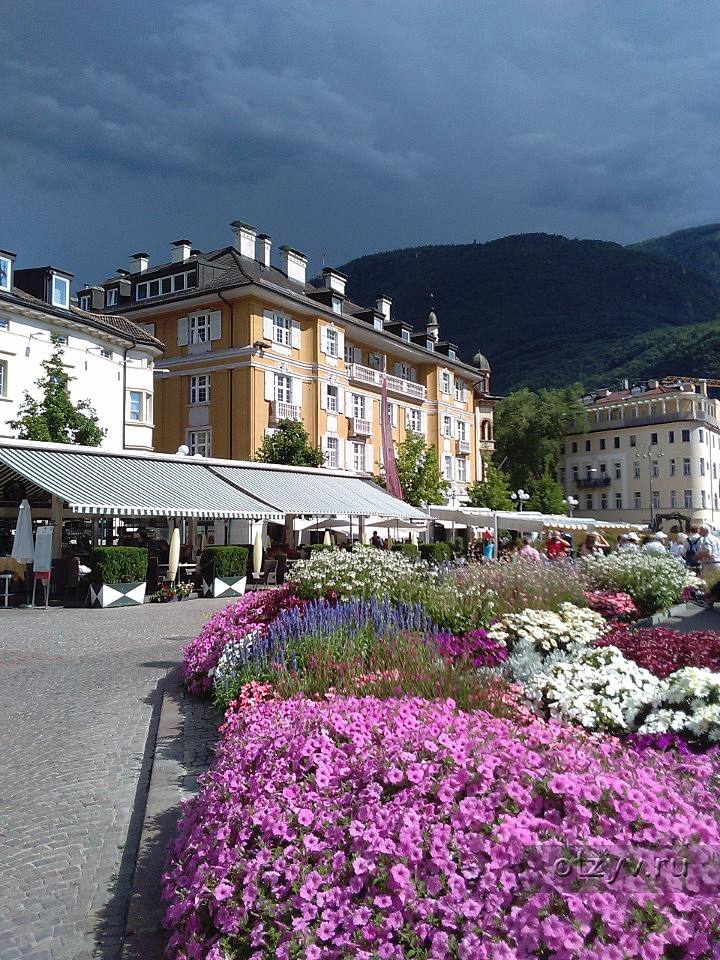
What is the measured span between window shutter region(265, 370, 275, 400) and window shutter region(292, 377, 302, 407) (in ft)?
5.47

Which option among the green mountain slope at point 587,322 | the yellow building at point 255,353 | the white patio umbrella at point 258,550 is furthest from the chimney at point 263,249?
the green mountain slope at point 587,322

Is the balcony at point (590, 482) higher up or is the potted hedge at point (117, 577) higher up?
the balcony at point (590, 482)

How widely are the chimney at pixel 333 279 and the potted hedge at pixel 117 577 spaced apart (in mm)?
33412

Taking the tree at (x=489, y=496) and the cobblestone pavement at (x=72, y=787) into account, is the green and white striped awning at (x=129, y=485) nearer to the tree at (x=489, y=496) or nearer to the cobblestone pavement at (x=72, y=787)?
the cobblestone pavement at (x=72, y=787)

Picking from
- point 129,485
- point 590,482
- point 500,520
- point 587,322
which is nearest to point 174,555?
point 129,485

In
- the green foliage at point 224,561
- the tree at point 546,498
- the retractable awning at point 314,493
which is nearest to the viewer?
the green foliage at point 224,561

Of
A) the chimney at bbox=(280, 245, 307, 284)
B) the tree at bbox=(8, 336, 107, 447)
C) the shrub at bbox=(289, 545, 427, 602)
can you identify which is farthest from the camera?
the chimney at bbox=(280, 245, 307, 284)

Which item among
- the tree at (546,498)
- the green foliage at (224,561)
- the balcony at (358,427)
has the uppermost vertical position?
the balcony at (358,427)

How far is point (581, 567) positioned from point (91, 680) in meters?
8.13

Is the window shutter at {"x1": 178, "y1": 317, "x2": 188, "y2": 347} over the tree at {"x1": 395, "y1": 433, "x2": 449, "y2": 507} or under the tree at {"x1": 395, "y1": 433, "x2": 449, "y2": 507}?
over

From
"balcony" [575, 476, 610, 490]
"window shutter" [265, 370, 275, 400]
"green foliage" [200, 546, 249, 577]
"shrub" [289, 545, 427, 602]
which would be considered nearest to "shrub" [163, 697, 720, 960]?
"shrub" [289, 545, 427, 602]

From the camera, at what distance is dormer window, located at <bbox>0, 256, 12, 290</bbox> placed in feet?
98.8

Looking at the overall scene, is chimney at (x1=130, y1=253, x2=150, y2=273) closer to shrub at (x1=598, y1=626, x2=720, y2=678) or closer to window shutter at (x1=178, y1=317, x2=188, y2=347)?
window shutter at (x1=178, y1=317, x2=188, y2=347)

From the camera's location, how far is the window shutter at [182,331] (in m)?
40.2
